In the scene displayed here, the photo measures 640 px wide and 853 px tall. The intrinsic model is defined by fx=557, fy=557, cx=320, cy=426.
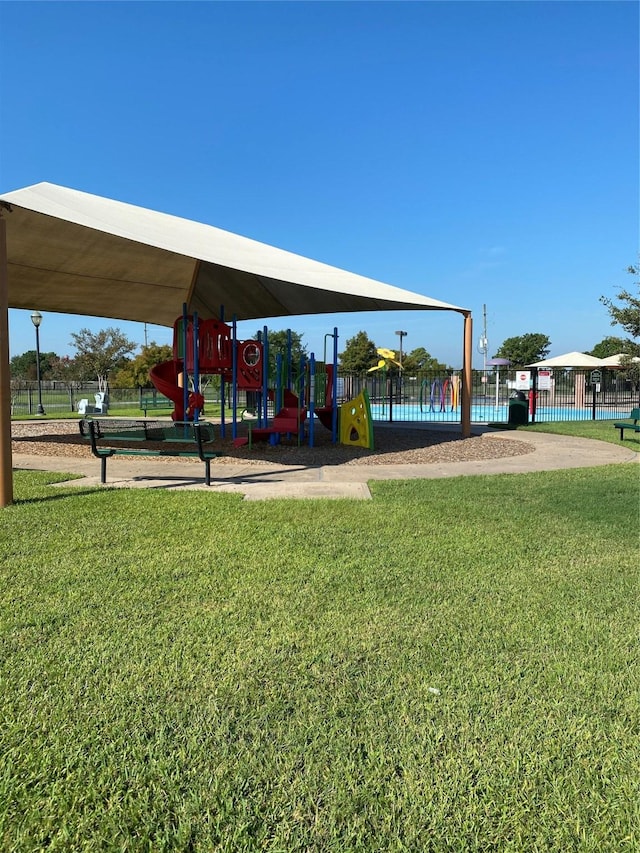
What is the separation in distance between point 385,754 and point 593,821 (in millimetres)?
710

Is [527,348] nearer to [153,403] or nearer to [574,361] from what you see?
[574,361]

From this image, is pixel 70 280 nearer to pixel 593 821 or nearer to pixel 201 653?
pixel 201 653

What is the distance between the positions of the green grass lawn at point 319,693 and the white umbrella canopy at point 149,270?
5531mm

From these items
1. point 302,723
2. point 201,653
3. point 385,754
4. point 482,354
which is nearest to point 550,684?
point 385,754

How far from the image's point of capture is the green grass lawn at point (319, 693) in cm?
183

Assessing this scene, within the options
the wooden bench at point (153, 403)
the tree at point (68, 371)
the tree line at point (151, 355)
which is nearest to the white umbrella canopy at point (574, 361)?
the tree line at point (151, 355)

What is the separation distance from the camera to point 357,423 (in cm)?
1231

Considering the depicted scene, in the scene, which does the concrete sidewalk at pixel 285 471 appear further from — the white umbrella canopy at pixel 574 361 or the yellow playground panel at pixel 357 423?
the white umbrella canopy at pixel 574 361

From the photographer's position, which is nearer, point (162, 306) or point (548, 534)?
point (548, 534)

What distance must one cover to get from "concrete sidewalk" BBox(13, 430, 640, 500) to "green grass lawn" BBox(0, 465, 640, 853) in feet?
7.93

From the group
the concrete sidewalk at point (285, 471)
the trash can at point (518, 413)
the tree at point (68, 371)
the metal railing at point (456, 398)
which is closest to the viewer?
the concrete sidewalk at point (285, 471)

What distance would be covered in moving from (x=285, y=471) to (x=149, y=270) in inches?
295

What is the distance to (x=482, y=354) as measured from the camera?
53906mm

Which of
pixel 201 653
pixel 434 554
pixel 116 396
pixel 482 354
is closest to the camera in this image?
pixel 201 653
